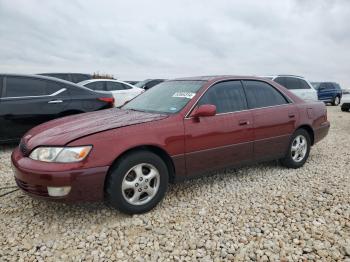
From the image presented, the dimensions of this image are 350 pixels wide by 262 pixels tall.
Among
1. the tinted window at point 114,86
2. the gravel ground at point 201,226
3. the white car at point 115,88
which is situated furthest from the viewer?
the tinted window at point 114,86

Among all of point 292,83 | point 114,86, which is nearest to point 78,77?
point 114,86

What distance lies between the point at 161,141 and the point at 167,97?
0.90 metres

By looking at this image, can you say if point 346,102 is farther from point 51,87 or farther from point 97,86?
point 51,87

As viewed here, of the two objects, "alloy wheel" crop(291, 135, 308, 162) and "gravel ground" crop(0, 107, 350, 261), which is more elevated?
"alloy wheel" crop(291, 135, 308, 162)

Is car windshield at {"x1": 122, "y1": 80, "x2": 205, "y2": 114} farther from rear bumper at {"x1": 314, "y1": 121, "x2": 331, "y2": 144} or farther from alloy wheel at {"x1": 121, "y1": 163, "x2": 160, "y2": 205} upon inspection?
rear bumper at {"x1": 314, "y1": 121, "x2": 331, "y2": 144}

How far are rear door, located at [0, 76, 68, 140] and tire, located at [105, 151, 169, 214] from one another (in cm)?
306

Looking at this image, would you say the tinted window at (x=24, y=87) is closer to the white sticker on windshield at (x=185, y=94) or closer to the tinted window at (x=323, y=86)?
the white sticker on windshield at (x=185, y=94)

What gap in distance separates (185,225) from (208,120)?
121 cm

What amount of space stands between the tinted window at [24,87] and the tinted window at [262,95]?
3.69 meters

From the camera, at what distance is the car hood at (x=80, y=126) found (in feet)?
Result: 9.13

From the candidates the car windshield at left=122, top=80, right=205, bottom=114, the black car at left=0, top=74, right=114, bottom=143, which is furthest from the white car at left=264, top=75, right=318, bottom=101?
the car windshield at left=122, top=80, right=205, bottom=114

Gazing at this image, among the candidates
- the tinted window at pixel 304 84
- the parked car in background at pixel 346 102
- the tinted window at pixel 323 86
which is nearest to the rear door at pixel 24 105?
the tinted window at pixel 304 84

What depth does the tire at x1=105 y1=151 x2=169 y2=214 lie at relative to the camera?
2.77m

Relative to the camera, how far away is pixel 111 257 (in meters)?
2.35
